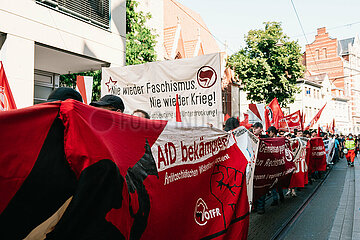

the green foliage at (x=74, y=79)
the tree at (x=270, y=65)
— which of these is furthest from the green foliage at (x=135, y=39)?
the tree at (x=270, y=65)

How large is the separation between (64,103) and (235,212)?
2907 mm

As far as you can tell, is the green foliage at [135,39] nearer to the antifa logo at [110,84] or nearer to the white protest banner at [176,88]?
the antifa logo at [110,84]

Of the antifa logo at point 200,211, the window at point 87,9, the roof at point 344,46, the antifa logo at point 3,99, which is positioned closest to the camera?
the antifa logo at point 200,211

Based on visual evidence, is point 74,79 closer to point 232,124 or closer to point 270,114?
point 270,114

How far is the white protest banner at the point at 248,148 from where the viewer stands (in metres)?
4.76

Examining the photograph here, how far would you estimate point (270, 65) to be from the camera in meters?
26.3

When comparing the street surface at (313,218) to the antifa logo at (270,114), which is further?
the antifa logo at (270,114)

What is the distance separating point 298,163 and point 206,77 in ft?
16.3

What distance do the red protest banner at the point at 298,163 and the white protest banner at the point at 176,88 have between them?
406cm

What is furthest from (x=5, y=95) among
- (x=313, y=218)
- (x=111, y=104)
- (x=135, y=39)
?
(x=135, y=39)

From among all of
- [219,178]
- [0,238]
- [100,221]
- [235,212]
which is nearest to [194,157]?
[219,178]

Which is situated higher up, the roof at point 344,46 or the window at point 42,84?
the roof at point 344,46

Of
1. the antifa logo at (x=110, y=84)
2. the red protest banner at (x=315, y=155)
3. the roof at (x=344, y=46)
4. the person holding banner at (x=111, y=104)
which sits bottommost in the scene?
the red protest banner at (x=315, y=155)

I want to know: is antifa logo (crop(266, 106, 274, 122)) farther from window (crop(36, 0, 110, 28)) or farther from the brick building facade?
the brick building facade
